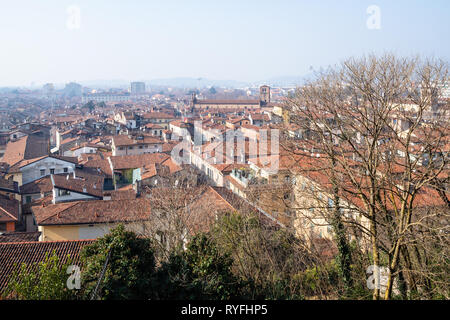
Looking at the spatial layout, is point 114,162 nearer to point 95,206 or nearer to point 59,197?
point 59,197

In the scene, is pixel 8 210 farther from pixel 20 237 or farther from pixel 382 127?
pixel 382 127

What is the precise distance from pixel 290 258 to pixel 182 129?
33233 mm

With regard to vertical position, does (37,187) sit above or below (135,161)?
below

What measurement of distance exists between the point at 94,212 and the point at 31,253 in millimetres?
4296

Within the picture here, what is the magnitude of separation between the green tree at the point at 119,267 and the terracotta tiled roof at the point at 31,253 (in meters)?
2.15

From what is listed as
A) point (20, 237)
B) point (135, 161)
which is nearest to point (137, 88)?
point (135, 161)

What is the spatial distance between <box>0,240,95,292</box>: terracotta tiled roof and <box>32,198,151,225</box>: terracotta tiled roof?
3.14m

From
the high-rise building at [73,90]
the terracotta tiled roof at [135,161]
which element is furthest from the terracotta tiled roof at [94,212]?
the high-rise building at [73,90]

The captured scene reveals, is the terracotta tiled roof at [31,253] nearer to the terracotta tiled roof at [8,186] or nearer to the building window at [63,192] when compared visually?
the building window at [63,192]

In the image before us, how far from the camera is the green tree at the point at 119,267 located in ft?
19.2

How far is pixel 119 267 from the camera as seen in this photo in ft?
20.5

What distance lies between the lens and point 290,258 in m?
8.79

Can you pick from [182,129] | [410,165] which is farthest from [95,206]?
[182,129]

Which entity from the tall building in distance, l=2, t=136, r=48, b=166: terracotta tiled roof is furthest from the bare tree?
the tall building in distance
